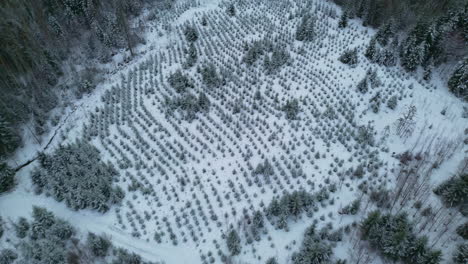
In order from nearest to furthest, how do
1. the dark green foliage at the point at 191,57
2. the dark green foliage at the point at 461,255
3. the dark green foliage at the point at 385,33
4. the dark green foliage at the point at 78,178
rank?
the dark green foliage at the point at 461,255 → the dark green foliage at the point at 78,178 → the dark green foliage at the point at 191,57 → the dark green foliage at the point at 385,33

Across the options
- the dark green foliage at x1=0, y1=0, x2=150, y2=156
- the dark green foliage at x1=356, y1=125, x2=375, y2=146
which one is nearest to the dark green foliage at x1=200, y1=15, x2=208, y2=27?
the dark green foliage at x1=0, y1=0, x2=150, y2=156

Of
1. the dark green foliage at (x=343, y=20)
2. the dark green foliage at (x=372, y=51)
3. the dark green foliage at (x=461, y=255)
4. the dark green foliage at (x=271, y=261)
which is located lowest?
the dark green foliage at (x=271, y=261)

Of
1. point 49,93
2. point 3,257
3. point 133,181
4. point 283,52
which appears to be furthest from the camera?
point 283,52

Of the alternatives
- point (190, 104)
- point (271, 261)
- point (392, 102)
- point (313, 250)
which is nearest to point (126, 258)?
point (271, 261)

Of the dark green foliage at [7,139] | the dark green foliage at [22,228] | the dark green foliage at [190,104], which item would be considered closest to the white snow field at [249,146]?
the dark green foliage at [190,104]

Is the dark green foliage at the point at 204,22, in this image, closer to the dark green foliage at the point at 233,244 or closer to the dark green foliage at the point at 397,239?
the dark green foliage at the point at 233,244

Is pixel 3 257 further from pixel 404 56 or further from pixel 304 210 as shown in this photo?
pixel 404 56

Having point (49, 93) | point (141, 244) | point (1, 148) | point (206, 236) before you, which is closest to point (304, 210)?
point (206, 236)
